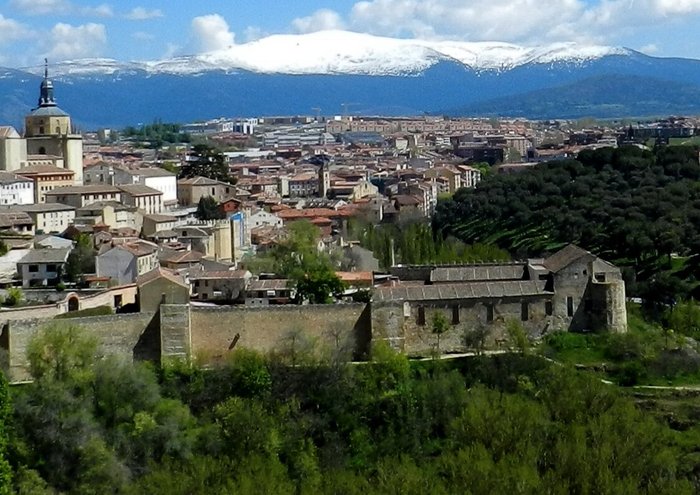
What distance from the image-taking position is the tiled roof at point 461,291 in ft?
74.2

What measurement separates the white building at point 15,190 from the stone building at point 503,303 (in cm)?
1483

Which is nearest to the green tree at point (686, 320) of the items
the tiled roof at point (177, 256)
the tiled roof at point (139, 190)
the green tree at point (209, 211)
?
the tiled roof at point (177, 256)

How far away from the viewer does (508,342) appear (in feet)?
73.9

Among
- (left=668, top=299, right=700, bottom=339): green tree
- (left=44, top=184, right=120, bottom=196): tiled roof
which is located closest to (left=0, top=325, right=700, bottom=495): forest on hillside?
(left=668, top=299, right=700, bottom=339): green tree

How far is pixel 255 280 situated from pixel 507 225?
1499 centimetres

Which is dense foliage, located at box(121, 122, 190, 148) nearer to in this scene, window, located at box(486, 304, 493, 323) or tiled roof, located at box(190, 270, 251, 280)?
tiled roof, located at box(190, 270, 251, 280)

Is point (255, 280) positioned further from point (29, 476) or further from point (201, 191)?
point (201, 191)

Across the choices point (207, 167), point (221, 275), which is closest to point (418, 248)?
point (221, 275)

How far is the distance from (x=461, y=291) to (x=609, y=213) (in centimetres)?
1365

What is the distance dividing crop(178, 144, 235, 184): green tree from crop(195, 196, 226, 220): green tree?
24.5ft

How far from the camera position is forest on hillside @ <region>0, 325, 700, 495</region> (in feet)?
53.3

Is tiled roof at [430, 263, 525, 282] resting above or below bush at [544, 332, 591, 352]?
above

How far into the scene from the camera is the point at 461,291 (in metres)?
22.8

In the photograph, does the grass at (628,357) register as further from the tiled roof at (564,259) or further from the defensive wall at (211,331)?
the defensive wall at (211,331)
